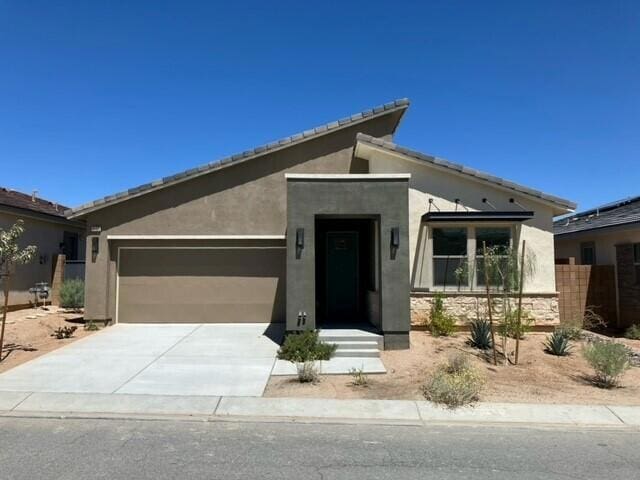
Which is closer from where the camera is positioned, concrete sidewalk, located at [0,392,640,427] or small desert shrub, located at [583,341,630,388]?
concrete sidewalk, located at [0,392,640,427]

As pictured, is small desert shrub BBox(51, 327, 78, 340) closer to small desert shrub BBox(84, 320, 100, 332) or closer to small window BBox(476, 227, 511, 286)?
small desert shrub BBox(84, 320, 100, 332)

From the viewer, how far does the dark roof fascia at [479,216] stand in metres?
12.7

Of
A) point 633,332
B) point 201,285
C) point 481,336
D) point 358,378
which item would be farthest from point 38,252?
point 633,332

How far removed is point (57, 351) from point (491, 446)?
9.50 metres

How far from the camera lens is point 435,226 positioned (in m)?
13.1

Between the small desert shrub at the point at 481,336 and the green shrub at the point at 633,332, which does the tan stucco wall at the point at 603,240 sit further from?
Result: the small desert shrub at the point at 481,336

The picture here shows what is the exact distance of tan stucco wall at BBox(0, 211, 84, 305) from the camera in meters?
16.8

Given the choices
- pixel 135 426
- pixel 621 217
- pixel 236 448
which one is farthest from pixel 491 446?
pixel 621 217

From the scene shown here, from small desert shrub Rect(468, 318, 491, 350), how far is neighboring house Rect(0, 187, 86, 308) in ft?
48.5

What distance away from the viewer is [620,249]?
47.9 feet

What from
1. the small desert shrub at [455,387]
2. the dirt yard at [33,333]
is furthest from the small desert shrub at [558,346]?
the dirt yard at [33,333]

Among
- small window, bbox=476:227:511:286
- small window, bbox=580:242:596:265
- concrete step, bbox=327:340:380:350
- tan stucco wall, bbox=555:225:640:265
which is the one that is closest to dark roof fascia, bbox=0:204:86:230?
concrete step, bbox=327:340:380:350

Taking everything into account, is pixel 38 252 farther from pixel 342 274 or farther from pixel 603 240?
pixel 603 240

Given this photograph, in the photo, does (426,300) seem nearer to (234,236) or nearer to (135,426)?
(234,236)
